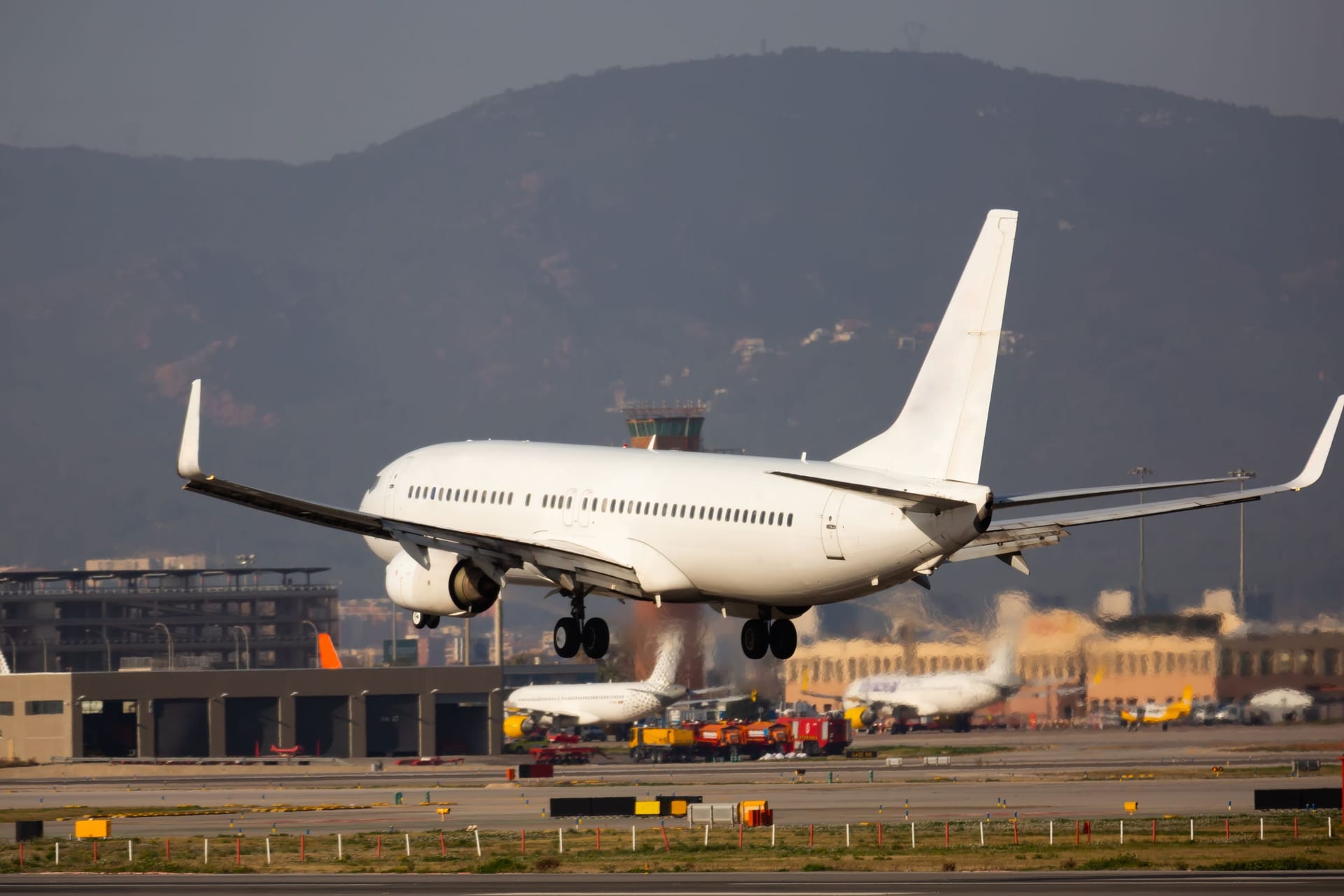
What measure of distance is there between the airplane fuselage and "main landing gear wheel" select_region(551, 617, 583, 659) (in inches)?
59.2

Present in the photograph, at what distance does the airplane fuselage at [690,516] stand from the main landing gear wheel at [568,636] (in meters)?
1.50

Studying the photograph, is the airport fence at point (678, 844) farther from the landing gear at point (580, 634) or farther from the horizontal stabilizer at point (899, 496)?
the horizontal stabilizer at point (899, 496)

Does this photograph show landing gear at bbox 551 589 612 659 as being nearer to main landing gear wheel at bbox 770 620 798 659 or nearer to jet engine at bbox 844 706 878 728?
main landing gear wheel at bbox 770 620 798 659

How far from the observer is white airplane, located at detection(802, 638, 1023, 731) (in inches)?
4213

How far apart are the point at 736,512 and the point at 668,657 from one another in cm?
7332

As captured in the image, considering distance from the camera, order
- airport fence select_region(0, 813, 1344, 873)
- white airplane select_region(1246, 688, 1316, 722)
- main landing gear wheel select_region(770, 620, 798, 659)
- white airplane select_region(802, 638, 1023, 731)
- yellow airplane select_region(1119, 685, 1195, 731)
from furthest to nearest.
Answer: white airplane select_region(802, 638, 1023, 731), yellow airplane select_region(1119, 685, 1195, 731), white airplane select_region(1246, 688, 1316, 722), airport fence select_region(0, 813, 1344, 873), main landing gear wheel select_region(770, 620, 798, 659)

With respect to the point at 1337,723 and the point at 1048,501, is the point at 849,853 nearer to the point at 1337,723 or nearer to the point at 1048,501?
the point at 1048,501

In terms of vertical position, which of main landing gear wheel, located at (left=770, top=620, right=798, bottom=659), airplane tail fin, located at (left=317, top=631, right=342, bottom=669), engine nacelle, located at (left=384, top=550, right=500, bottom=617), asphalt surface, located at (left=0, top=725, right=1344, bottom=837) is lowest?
asphalt surface, located at (left=0, top=725, right=1344, bottom=837)

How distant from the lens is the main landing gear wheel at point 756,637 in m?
56.7

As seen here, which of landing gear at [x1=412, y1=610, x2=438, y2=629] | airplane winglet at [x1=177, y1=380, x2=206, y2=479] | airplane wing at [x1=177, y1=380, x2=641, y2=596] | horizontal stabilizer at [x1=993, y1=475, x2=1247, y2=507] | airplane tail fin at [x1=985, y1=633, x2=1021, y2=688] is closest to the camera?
airplane winglet at [x1=177, y1=380, x2=206, y2=479]

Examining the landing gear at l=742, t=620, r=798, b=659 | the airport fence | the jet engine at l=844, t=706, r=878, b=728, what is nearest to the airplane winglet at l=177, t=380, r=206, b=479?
the landing gear at l=742, t=620, r=798, b=659

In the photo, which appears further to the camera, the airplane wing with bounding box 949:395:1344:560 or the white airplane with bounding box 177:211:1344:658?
the airplane wing with bounding box 949:395:1344:560

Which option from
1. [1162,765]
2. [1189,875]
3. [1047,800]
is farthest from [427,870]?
[1162,765]

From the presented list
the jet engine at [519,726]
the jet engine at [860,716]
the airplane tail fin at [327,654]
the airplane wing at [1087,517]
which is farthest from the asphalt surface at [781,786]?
the airplane wing at [1087,517]
